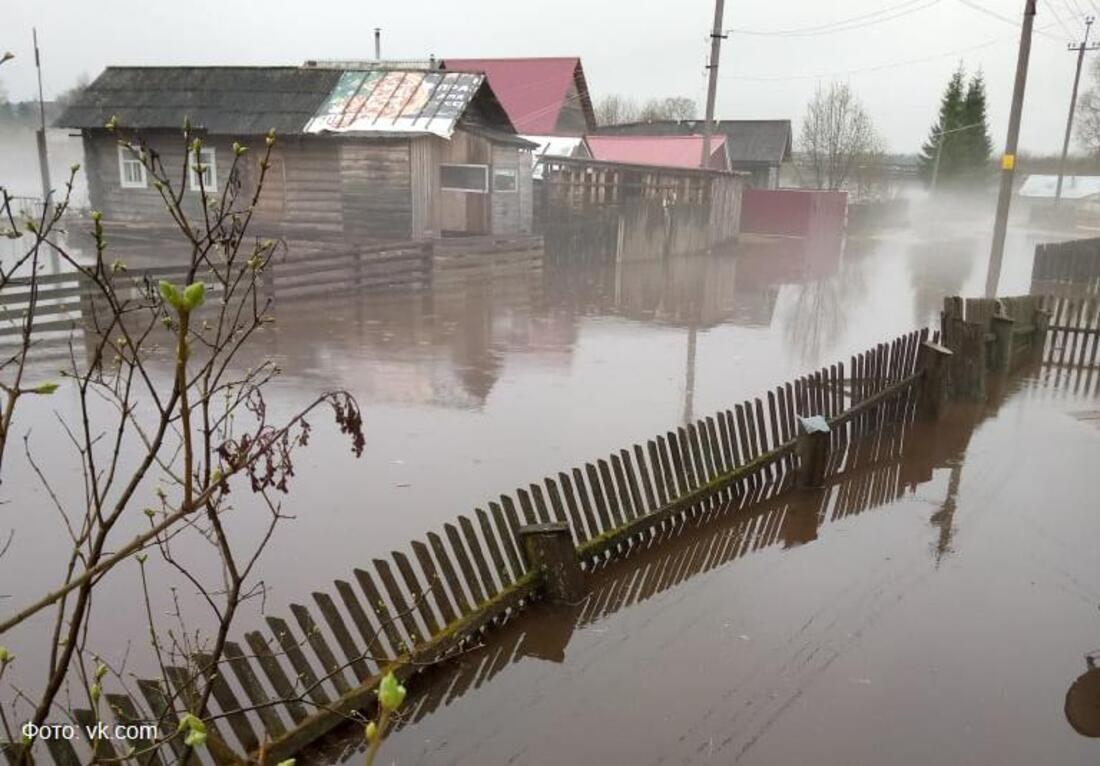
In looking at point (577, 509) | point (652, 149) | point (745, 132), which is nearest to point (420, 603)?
point (577, 509)

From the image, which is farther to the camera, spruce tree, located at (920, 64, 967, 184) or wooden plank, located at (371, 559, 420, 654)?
spruce tree, located at (920, 64, 967, 184)

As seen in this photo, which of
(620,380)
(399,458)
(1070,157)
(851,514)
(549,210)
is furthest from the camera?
(1070,157)

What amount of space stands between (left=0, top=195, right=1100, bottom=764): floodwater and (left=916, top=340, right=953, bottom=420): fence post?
0.63 meters

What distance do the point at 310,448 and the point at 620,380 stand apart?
4909 millimetres

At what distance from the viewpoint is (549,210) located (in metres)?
25.9

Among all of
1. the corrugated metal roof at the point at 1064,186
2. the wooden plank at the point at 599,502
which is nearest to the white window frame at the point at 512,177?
the wooden plank at the point at 599,502

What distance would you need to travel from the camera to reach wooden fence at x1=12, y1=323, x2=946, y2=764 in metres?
3.83

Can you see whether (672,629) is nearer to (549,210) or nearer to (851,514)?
(851,514)

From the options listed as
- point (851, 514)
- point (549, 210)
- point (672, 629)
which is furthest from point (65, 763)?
point (549, 210)

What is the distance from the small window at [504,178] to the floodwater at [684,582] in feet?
36.2

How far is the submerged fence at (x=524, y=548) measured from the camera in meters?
3.83

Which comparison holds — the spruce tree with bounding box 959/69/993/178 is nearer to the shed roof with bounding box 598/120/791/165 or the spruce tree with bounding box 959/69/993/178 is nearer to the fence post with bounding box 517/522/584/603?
the shed roof with bounding box 598/120/791/165

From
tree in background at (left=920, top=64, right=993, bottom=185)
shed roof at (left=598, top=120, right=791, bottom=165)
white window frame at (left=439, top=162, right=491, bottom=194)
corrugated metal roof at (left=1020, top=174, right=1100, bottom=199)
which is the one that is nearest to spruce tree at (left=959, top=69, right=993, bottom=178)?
tree in background at (left=920, top=64, right=993, bottom=185)

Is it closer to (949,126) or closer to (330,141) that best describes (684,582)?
(330,141)
